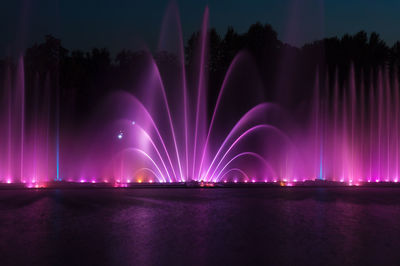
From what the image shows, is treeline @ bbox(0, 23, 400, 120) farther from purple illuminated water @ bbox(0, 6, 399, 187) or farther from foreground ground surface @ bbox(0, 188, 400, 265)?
foreground ground surface @ bbox(0, 188, 400, 265)

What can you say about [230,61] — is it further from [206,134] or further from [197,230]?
[197,230]

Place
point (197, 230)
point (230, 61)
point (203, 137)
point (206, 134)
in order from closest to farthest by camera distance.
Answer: point (197, 230) < point (203, 137) < point (206, 134) < point (230, 61)

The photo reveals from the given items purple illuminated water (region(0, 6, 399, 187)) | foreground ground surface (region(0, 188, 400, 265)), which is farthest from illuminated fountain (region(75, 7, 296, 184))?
foreground ground surface (region(0, 188, 400, 265))

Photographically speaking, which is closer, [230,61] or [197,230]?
[197,230]

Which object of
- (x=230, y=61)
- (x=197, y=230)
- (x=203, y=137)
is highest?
(x=230, y=61)

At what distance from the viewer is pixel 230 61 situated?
4281 centimetres

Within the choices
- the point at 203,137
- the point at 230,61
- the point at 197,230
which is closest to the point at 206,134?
the point at 230,61

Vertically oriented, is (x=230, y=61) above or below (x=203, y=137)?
above

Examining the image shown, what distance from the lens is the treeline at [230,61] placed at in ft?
126

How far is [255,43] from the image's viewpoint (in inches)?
1718

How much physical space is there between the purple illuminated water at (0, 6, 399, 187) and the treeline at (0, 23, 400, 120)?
1374 mm

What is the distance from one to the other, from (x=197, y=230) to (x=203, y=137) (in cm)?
1402

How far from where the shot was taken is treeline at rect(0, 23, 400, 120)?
3831cm

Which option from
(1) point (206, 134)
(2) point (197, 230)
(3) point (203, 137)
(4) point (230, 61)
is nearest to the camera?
(2) point (197, 230)
